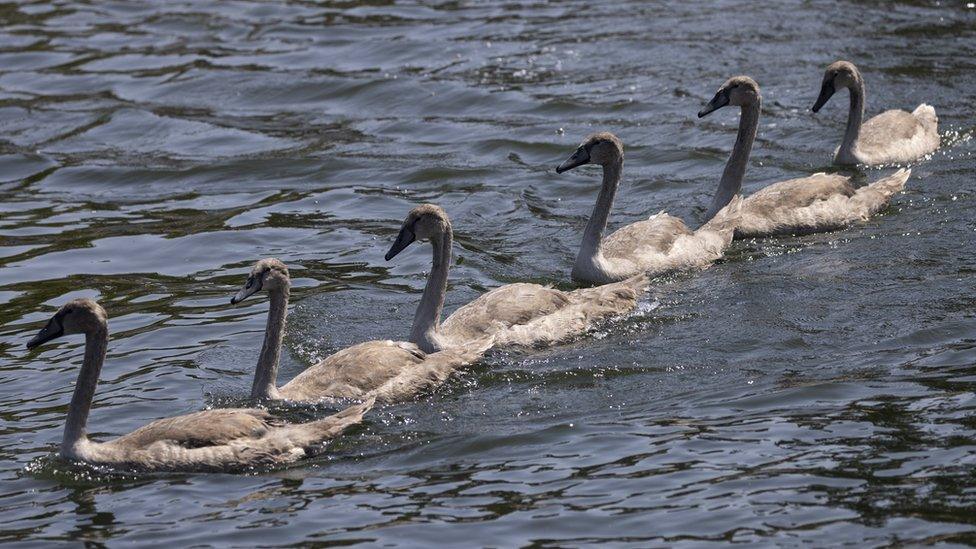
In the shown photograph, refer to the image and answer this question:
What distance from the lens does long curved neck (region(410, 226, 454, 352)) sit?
1223 cm

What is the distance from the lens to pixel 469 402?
11.4 meters

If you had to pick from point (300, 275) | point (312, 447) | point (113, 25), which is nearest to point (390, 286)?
point (300, 275)

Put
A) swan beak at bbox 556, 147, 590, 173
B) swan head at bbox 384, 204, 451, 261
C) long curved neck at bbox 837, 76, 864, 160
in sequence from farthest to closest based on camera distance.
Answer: long curved neck at bbox 837, 76, 864, 160
swan beak at bbox 556, 147, 590, 173
swan head at bbox 384, 204, 451, 261

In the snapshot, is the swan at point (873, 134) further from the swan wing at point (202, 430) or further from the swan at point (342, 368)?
the swan wing at point (202, 430)

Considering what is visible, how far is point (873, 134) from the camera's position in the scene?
58.2 feet

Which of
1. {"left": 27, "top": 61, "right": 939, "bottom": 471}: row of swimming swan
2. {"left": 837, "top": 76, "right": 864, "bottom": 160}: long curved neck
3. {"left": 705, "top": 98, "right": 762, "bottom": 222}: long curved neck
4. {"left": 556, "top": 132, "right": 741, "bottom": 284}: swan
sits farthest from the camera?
{"left": 837, "top": 76, "right": 864, "bottom": 160}: long curved neck

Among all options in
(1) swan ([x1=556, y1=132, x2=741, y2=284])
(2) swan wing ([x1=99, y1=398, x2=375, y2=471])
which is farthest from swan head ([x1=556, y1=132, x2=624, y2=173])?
(2) swan wing ([x1=99, y1=398, x2=375, y2=471])

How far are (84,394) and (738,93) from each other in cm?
803

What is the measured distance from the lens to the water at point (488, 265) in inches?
373

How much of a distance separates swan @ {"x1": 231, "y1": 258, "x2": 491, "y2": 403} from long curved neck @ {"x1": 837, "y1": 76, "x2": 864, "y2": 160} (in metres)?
7.38

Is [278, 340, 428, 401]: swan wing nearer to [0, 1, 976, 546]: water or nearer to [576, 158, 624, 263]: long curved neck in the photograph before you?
[0, 1, 976, 546]: water

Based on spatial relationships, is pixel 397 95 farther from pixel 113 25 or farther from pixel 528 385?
pixel 528 385

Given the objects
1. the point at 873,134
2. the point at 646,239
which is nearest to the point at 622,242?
the point at 646,239

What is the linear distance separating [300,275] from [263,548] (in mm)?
6298
